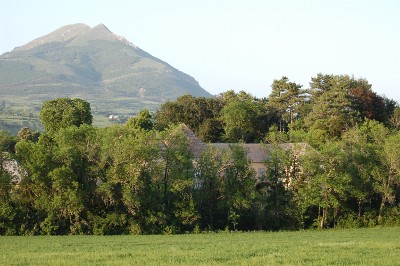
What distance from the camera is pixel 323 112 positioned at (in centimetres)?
8656

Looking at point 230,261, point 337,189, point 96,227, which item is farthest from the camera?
point 337,189

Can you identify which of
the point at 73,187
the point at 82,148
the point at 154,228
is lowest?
the point at 154,228

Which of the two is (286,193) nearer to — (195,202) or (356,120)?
(195,202)

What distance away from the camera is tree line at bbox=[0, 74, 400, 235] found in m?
43.1

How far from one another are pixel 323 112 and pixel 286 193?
41.0m

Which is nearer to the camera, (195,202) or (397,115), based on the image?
(195,202)

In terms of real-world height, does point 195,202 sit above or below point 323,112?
below

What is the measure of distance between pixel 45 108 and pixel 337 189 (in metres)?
51.4

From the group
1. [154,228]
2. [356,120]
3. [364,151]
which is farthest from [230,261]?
[356,120]

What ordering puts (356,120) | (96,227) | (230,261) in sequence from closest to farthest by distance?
(230,261)
(96,227)
(356,120)

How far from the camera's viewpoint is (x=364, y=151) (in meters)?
50.1

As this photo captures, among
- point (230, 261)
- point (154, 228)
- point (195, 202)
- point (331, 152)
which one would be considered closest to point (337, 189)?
point (331, 152)

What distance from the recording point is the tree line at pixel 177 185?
141 feet

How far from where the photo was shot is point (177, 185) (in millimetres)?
44000
